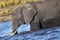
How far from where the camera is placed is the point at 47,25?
2.10 m

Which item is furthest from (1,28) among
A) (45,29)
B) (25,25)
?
(45,29)

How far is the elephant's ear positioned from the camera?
211 cm

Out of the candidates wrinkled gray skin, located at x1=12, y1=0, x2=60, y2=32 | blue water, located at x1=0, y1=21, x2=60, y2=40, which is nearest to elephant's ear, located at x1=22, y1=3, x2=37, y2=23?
wrinkled gray skin, located at x1=12, y1=0, x2=60, y2=32

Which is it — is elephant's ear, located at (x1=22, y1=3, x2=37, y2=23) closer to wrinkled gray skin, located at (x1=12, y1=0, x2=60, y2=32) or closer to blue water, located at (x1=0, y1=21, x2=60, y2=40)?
wrinkled gray skin, located at (x1=12, y1=0, x2=60, y2=32)

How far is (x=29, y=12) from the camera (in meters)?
2.11

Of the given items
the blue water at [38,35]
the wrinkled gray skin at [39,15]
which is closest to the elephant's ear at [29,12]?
the wrinkled gray skin at [39,15]

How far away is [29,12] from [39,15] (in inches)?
5.7

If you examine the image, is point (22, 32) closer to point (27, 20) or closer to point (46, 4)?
point (27, 20)

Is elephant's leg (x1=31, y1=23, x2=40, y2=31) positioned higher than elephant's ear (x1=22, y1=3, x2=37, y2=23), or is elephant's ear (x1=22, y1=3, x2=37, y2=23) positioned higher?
elephant's ear (x1=22, y1=3, x2=37, y2=23)

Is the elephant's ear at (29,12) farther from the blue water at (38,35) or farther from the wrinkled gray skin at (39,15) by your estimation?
the blue water at (38,35)

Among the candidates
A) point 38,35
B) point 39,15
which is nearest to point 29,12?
point 39,15

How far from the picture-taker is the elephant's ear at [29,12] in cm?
211

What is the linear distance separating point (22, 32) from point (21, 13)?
264mm

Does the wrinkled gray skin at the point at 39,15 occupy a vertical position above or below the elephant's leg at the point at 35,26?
above
